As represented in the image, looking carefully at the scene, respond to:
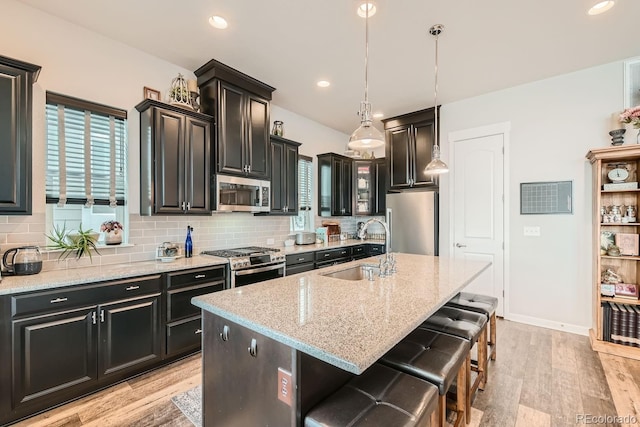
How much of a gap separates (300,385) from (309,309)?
1.13 feet

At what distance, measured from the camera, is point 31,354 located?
192 centimetres

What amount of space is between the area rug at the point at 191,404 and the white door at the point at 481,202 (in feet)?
11.7

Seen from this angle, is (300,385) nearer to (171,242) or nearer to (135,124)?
(171,242)

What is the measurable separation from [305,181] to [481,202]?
8.62ft

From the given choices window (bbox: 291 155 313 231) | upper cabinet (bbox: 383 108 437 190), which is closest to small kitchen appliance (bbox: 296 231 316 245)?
window (bbox: 291 155 313 231)

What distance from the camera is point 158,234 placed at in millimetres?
3014

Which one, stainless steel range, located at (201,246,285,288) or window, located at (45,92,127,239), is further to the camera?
stainless steel range, located at (201,246,285,288)

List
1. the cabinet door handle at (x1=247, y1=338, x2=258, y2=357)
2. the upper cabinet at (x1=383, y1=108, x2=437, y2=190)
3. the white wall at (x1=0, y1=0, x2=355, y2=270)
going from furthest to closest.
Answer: the upper cabinet at (x1=383, y1=108, x2=437, y2=190) → the white wall at (x1=0, y1=0, x2=355, y2=270) → the cabinet door handle at (x1=247, y1=338, x2=258, y2=357)

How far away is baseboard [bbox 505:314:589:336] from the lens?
329 cm

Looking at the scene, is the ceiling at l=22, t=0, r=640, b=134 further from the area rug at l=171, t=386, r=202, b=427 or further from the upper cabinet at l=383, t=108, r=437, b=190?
the area rug at l=171, t=386, r=202, b=427

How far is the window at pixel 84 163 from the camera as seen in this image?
2.43 meters

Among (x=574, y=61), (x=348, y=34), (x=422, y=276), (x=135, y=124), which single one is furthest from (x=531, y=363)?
(x=135, y=124)

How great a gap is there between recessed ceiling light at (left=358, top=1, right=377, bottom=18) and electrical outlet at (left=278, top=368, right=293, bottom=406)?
253 cm

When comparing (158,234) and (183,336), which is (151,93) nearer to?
(158,234)
